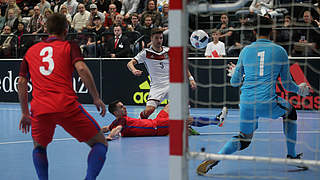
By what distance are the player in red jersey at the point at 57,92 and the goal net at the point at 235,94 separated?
95cm

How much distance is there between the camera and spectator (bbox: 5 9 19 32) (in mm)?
17062

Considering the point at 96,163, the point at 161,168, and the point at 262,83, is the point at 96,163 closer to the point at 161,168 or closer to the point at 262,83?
the point at 161,168

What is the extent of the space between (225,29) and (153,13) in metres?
3.68

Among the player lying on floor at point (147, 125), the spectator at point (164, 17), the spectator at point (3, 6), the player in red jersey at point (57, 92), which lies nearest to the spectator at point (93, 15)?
the spectator at point (164, 17)

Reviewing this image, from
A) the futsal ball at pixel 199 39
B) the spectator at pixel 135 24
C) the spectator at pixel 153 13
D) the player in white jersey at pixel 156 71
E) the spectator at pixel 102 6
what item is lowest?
the player in white jersey at pixel 156 71

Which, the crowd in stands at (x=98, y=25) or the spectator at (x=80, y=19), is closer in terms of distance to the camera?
the crowd in stands at (x=98, y=25)

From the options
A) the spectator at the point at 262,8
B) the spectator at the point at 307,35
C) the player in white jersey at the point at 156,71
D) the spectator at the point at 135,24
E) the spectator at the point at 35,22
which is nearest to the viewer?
the player in white jersey at the point at 156,71

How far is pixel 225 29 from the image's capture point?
10.4 metres

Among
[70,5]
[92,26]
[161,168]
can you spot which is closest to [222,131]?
[161,168]

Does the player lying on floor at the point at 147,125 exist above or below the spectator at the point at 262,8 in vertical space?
below

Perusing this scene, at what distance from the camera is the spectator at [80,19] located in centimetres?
1556

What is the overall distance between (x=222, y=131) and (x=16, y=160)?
12.8 feet

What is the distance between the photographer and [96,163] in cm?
452

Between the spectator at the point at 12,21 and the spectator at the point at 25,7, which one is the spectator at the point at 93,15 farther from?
the spectator at the point at 25,7
